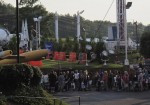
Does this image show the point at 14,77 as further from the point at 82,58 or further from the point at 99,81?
the point at 82,58

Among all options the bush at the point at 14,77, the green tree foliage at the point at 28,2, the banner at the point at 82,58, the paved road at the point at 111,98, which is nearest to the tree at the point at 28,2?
the green tree foliage at the point at 28,2

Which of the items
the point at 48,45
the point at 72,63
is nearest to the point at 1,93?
the point at 72,63

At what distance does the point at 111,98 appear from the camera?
2698cm

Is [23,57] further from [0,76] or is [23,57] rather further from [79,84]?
[0,76]

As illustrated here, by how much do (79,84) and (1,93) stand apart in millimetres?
16320

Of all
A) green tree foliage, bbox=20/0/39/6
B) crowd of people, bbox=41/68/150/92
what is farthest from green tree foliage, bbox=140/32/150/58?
green tree foliage, bbox=20/0/39/6

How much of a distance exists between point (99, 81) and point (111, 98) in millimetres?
4676

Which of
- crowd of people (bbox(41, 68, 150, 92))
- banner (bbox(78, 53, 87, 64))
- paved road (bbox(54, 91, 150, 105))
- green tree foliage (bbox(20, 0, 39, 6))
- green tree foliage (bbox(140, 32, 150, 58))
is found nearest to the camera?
paved road (bbox(54, 91, 150, 105))

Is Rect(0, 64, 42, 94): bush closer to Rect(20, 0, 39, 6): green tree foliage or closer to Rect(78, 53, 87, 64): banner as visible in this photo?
Rect(78, 53, 87, 64): banner

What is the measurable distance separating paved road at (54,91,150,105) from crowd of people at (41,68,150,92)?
98 centimetres

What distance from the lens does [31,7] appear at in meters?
107

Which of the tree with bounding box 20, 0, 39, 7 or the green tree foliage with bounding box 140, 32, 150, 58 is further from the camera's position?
the tree with bounding box 20, 0, 39, 7

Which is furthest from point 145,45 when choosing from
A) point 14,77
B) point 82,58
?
point 14,77

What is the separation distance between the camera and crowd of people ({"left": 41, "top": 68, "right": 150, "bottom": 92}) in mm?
30719
